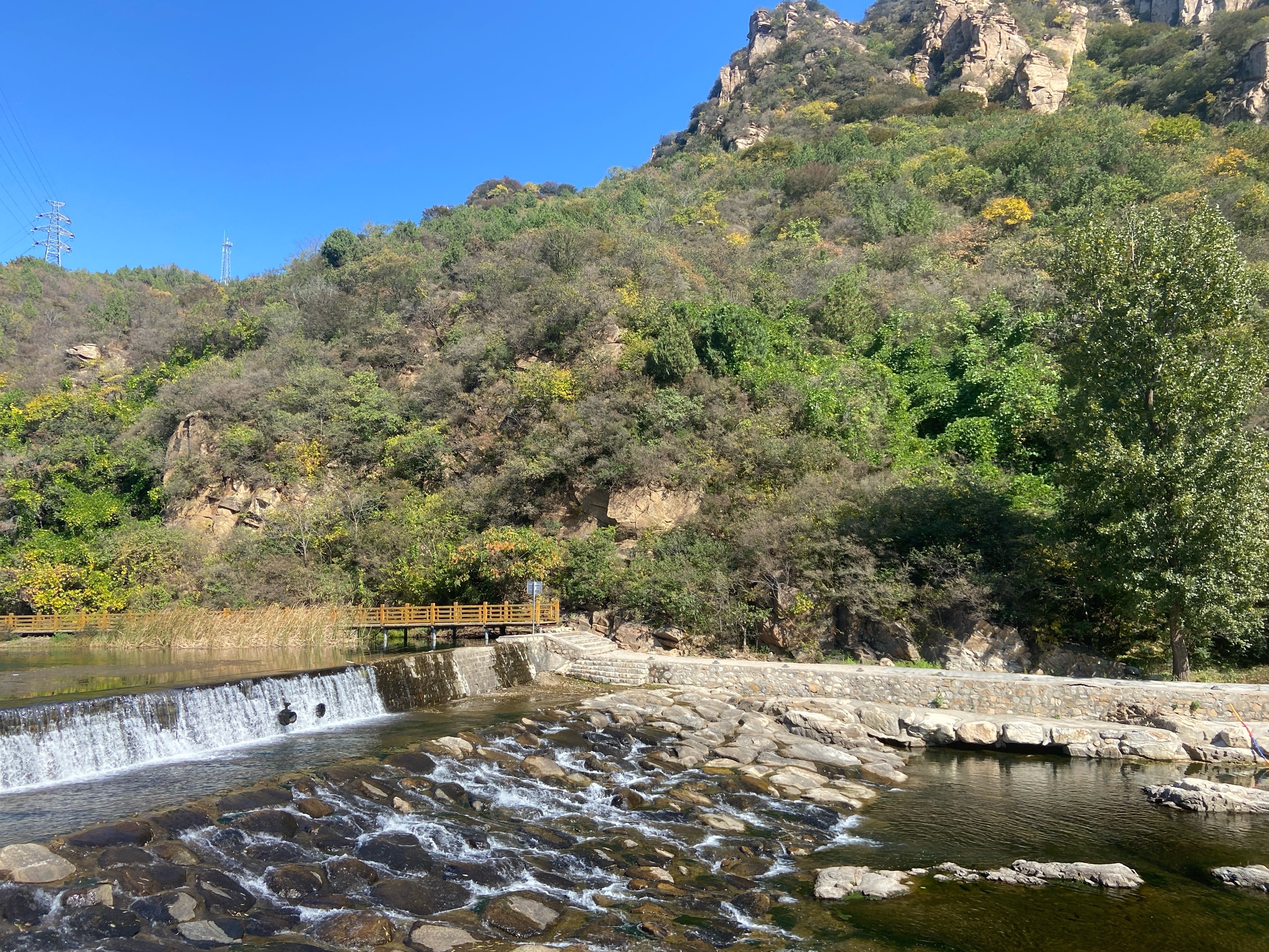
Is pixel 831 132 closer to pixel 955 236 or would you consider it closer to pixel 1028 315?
pixel 955 236

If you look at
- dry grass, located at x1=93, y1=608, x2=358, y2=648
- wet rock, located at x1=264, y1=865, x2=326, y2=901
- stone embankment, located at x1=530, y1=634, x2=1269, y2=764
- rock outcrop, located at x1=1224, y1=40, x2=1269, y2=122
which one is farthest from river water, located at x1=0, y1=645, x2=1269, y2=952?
rock outcrop, located at x1=1224, y1=40, x2=1269, y2=122

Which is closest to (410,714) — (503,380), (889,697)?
(889,697)

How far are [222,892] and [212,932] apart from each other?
2.34ft

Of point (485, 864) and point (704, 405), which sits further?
point (704, 405)

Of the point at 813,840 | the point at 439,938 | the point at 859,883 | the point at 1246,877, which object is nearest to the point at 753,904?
the point at 859,883

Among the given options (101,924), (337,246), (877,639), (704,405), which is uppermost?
(337,246)

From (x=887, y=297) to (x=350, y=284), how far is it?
1292 inches

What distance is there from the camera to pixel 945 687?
1683cm

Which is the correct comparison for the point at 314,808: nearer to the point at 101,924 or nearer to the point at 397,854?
the point at 397,854

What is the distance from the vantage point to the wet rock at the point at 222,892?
7156 millimetres

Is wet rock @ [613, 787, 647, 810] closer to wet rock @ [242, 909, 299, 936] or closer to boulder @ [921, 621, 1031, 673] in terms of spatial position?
wet rock @ [242, 909, 299, 936]

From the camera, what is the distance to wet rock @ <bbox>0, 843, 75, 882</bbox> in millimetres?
7066

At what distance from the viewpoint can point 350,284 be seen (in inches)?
1843

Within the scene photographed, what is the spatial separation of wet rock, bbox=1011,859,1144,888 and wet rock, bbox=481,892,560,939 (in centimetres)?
575
